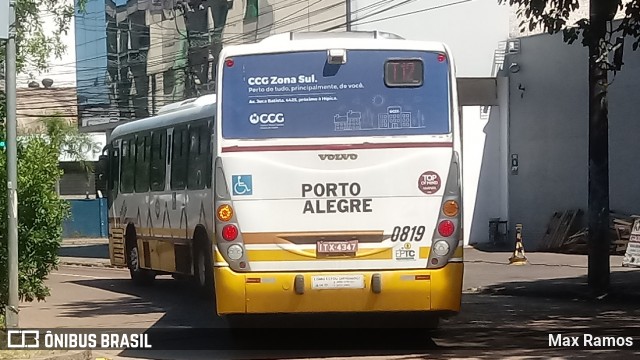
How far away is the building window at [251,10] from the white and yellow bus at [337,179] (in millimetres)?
31148

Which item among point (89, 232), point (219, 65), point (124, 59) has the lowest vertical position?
point (89, 232)

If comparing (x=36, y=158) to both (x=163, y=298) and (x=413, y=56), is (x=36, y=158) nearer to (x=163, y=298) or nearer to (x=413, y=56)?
(x=413, y=56)

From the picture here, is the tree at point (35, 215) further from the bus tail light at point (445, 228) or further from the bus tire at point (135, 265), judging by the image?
the bus tire at point (135, 265)

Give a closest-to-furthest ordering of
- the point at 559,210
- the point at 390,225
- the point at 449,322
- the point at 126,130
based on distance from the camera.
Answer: the point at 390,225 → the point at 449,322 → the point at 126,130 → the point at 559,210

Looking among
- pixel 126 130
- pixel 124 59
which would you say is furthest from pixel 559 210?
pixel 124 59

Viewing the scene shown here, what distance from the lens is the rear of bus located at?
11289 millimetres

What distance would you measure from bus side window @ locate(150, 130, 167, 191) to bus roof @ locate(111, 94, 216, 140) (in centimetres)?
21

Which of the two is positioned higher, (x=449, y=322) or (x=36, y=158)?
(x=36, y=158)

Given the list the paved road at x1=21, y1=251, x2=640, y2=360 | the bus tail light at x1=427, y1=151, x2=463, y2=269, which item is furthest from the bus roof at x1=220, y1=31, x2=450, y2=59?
the paved road at x1=21, y1=251, x2=640, y2=360

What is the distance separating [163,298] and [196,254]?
7.19 feet

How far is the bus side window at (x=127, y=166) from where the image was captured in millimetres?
22344

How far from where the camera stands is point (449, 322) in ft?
48.6

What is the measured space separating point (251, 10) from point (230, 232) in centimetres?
3251

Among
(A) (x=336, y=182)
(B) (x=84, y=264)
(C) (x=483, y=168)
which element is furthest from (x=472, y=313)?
(B) (x=84, y=264)
